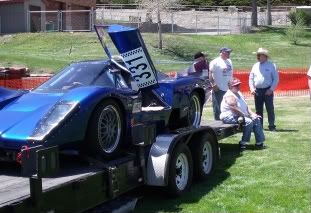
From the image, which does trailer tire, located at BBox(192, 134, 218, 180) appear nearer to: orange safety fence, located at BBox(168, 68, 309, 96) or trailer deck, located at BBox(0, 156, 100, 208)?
trailer deck, located at BBox(0, 156, 100, 208)

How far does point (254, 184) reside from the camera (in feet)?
25.3

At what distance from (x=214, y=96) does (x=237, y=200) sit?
16.9 ft

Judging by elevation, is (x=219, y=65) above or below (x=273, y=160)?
above

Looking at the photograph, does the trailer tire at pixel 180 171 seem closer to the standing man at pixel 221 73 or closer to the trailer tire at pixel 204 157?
the trailer tire at pixel 204 157

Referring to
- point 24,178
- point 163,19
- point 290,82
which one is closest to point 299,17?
point 163,19

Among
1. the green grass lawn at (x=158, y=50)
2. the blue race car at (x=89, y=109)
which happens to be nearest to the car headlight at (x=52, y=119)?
the blue race car at (x=89, y=109)

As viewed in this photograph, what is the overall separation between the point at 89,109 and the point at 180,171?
176 centimetres

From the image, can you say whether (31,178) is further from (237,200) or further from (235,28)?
(235,28)

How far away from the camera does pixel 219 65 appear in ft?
38.7

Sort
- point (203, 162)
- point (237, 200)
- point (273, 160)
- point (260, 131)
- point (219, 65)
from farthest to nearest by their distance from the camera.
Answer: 1. point (219, 65)
2. point (260, 131)
3. point (273, 160)
4. point (203, 162)
5. point (237, 200)

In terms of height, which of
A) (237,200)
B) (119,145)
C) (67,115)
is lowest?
(237,200)

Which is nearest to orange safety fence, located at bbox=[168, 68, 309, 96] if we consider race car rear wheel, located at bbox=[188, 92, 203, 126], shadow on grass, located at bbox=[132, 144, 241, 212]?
race car rear wheel, located at bbox=[188, 92, 203, 126]

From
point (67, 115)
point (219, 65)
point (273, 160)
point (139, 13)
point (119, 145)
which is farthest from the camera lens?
point (139, 13)

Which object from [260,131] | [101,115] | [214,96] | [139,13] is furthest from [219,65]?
[139,13]
